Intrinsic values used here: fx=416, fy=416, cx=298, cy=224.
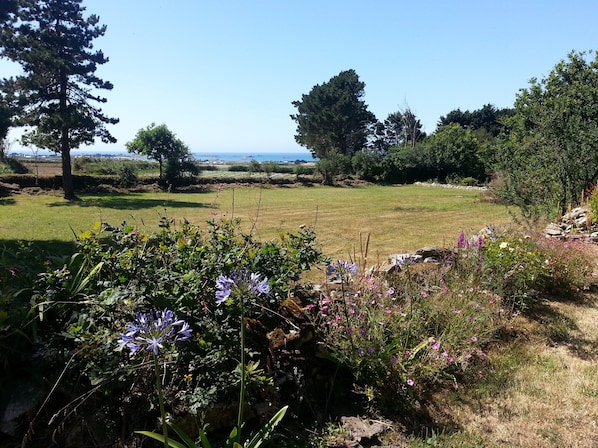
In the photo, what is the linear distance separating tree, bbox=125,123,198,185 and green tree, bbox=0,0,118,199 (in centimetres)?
598

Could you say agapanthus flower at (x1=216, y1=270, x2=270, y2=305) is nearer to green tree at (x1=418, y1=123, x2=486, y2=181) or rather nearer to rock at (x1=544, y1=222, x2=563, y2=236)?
rock at (x1=544, y1=222, x2=563, y2=236)

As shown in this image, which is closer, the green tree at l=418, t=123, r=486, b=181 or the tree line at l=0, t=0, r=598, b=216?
the tree line at l=0, t=0, r=598, b=216

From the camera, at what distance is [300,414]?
6.97ft

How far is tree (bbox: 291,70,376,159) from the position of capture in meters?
35.7

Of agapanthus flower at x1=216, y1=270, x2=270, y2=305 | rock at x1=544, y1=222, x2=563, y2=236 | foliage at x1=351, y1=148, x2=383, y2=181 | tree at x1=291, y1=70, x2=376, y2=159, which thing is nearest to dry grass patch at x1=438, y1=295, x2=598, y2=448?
agapanthus flower at x1=216, y1=270, x2=270, y2=305

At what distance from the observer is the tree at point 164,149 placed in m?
22.6

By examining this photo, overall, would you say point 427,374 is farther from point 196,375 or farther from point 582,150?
point 582,150

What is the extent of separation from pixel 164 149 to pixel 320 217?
1387cm

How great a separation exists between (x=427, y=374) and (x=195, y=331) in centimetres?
141

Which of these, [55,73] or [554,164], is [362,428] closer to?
[554,164]

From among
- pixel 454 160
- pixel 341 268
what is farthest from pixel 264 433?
pixel 454 160

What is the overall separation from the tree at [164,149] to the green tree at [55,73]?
Answer: 598cm

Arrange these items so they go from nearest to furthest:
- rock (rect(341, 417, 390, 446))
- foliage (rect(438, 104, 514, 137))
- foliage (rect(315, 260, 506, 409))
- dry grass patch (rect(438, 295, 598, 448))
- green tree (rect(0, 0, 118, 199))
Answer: rock (rect(341, 417, 390, 446)), dry grass patch (rect(438, 295, 598, 448)), foliage (rect(315, 260, 506, 409)), green tree (rect(0, 0, 118, 199)), foliage (rect(438, 104, 514, 137))

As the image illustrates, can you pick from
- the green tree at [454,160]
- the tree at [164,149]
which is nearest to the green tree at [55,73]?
the tree at [164,149]
